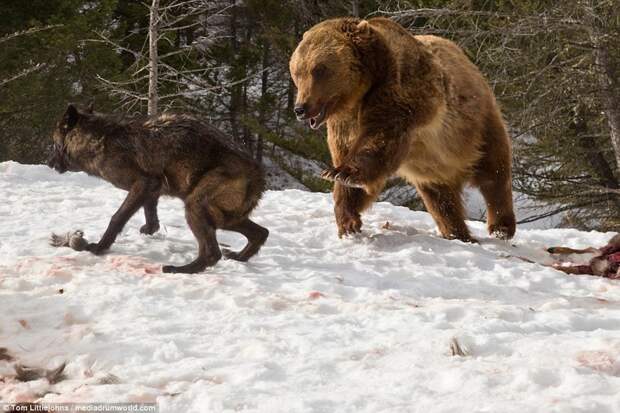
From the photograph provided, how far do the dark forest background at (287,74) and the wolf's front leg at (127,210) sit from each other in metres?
5.43

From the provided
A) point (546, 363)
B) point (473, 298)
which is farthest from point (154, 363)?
point (473, 298)

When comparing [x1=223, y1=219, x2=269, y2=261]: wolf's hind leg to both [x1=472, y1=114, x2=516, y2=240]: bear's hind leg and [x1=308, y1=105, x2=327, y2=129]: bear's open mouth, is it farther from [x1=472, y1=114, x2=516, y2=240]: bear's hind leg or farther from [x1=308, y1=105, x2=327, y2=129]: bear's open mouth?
[x1=472, y1=114, x2=516, y2=240]: bear's hind leg

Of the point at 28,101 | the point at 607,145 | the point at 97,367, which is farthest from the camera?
the point at 28,101

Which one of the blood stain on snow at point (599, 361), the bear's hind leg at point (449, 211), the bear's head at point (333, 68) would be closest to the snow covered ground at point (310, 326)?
the blood stain on snow at point (599, 361)

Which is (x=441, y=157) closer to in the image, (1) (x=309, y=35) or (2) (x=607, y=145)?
(1) (x=309, y=35)

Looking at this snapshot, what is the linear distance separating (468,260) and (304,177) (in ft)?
41.1

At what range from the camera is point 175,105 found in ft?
66.4

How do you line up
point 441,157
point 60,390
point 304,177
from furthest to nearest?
point 304,177 → point 441,157 → point 60,390

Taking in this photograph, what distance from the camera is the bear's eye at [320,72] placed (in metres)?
6.02

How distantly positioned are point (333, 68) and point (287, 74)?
50.7 ft

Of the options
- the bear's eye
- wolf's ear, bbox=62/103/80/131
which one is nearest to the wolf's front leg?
wolf's ear, bbox=62/103/80/131

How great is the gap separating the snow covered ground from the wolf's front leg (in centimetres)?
13

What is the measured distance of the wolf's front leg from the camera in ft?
18.5

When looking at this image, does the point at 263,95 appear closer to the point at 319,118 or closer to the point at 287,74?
the point at 287,74
